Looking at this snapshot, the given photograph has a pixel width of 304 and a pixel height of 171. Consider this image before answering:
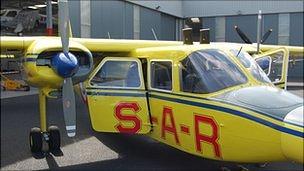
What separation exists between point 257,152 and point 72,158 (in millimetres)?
4232

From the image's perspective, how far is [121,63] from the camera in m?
8.45

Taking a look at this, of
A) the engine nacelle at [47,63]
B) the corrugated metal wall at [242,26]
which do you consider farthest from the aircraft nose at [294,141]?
the corrugated metal wall at [242,26]

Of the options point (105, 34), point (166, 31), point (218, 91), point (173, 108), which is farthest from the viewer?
point (166, 31)

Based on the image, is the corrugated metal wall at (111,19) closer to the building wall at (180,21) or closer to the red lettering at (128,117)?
the building wall at (180,21)

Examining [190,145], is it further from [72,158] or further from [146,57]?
[72,158]

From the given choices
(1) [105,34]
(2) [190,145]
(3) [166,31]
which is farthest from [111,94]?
(3) [166,31]

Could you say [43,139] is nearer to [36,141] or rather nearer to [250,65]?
[36,141]

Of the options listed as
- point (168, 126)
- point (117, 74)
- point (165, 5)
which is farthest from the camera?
point (165, 5)

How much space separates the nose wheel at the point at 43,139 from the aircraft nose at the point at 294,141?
5.49 meters

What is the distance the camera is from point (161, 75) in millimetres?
7812

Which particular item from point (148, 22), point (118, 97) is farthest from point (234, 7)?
point (118, 97)

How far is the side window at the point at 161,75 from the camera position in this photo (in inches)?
296

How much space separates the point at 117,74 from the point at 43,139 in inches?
96.2

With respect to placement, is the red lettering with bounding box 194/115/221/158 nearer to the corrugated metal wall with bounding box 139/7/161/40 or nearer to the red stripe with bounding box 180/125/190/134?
the red stripe with bounding box 180/125/190/134
